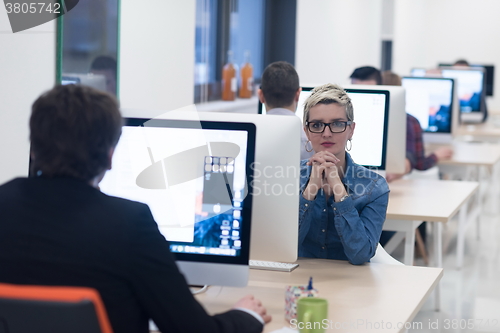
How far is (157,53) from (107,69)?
428 millimetres

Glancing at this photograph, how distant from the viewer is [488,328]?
3.02m

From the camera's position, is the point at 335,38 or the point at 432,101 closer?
the point at 432,101

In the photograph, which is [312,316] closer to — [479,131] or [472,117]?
[479,131]

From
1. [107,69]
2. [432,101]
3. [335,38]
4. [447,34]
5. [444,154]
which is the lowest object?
[444,154]

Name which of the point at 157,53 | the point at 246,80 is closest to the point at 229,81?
the point at 246,80

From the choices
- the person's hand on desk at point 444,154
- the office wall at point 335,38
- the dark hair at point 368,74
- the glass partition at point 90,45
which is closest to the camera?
the glass partition at point 90,45

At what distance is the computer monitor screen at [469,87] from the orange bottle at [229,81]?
87.4 inches

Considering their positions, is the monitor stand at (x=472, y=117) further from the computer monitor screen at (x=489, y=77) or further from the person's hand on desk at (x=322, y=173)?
the person's hand on desk at (x=322, y=173)

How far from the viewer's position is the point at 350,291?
161cm

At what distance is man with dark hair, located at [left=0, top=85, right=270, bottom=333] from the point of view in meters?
1.04

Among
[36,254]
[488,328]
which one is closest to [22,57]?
[36,254]

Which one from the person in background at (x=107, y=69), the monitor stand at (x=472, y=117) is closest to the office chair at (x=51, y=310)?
the person in background at (x=107, y=69)

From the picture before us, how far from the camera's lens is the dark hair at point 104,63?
2850 mm

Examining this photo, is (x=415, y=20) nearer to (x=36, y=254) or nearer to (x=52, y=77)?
(x=52, y=77)
